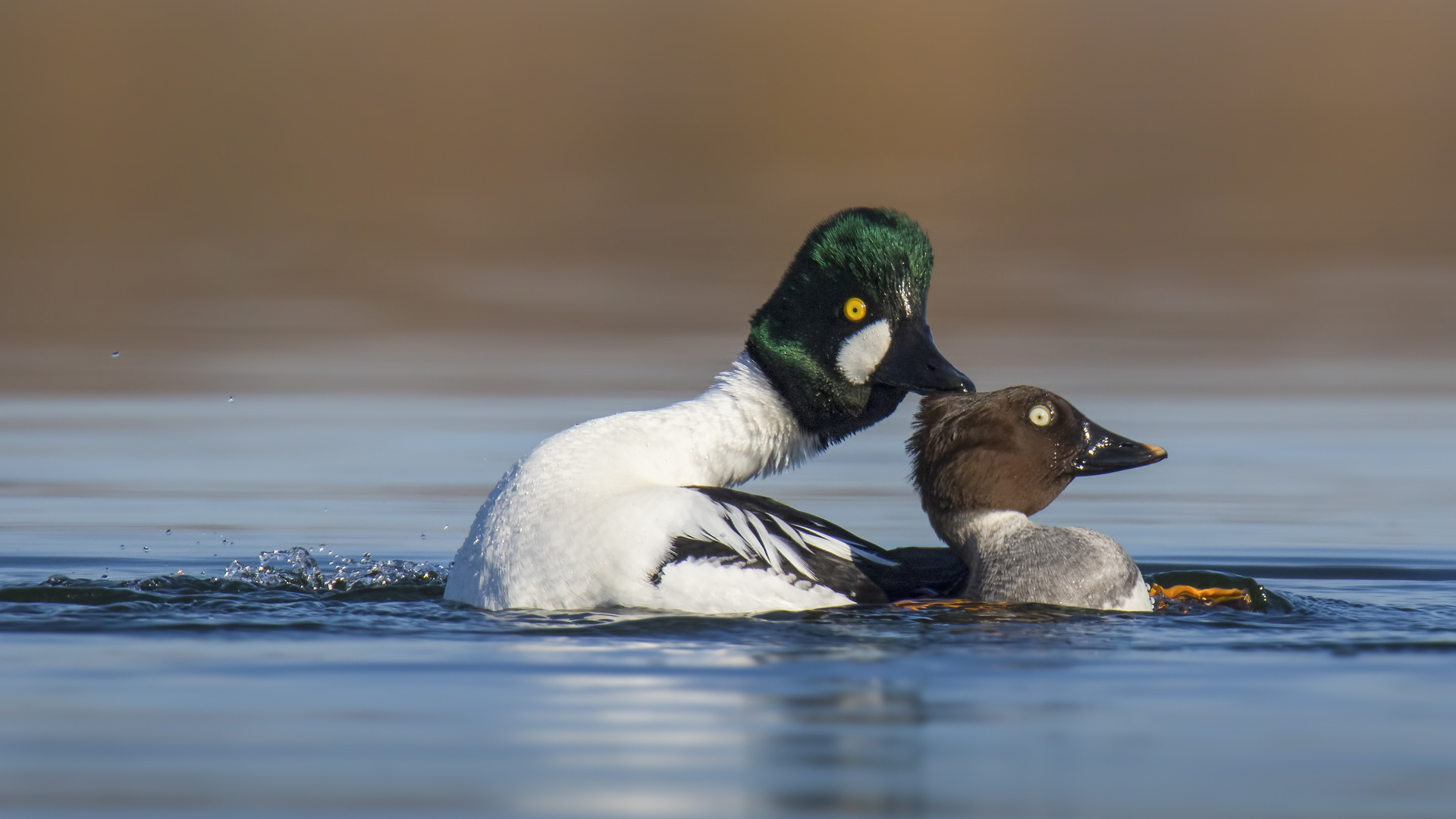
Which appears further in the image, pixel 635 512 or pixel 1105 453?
pixel 1105 453

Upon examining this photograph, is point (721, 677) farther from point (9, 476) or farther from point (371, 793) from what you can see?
point (9, 476)

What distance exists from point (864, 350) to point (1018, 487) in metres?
0.74

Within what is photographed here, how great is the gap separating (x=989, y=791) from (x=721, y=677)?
1.34m

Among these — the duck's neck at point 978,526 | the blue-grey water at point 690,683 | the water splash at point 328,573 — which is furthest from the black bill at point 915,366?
the water splash at point 328,573

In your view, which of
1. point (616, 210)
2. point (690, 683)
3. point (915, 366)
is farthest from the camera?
point (616, 210)

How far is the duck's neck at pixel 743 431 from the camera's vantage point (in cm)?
723

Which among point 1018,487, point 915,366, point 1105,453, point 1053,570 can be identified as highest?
point 915,366

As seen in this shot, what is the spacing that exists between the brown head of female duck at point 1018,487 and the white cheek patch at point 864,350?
33cm

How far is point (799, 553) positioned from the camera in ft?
22.7

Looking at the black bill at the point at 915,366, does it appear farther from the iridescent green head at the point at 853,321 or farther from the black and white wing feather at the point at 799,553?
the black and white wing feather at the point at 799,553

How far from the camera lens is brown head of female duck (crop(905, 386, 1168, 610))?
706cm

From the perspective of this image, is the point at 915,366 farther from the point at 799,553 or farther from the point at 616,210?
the point at 616,210

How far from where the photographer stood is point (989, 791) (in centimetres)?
466

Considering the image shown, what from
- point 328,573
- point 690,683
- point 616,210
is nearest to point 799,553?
point 690,683
